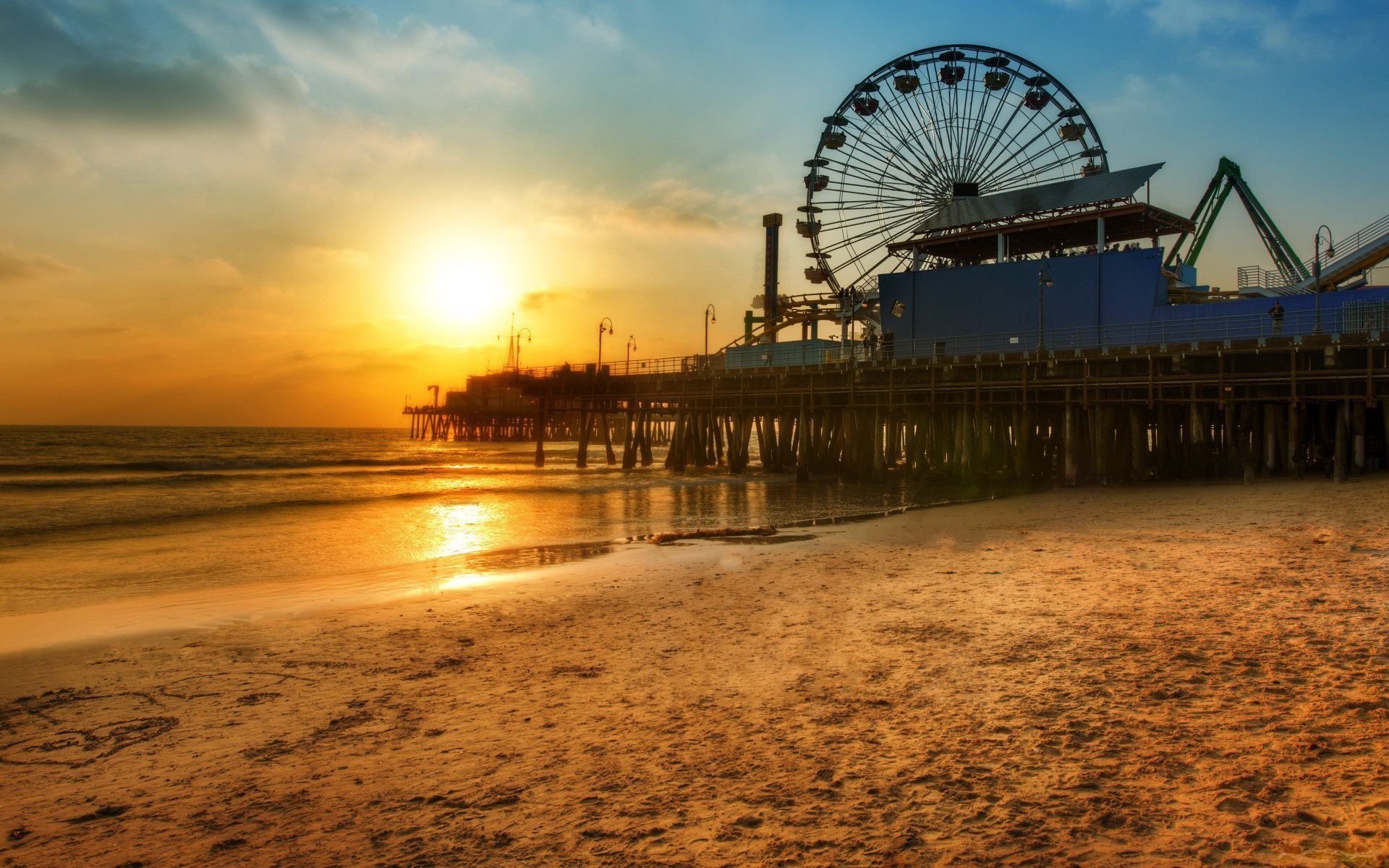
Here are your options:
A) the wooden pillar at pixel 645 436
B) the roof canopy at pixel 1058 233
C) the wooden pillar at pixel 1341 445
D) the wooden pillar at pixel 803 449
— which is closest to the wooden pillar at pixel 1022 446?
the wooden pillar at pixel 803 449

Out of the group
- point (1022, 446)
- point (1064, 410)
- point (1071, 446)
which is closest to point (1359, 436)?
point (1071, 446)

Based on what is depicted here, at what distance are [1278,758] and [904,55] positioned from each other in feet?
167

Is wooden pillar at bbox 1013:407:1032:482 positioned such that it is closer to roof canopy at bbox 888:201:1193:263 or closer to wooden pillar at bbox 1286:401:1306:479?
wooden pillar at bbox 1286:401:1306:479

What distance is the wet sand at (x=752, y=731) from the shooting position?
12.7 feet

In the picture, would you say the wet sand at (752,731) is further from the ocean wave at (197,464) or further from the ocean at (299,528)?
the ocean wave at (197,464)

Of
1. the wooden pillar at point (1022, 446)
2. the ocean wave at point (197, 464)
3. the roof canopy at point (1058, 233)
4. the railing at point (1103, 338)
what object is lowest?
the ocean wave at point (197, 464)

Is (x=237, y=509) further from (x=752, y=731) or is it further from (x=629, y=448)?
(x=752, y=731)

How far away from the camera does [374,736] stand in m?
5.48

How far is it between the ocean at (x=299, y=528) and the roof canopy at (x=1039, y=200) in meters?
16.5

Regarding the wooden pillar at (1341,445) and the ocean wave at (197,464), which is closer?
the wooden pillar at (1341,445)

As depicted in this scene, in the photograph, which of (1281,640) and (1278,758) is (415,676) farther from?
(1281,640)

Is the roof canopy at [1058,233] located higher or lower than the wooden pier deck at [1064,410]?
higher

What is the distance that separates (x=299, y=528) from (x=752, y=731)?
827 inches

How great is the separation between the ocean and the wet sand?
325 centimetres
